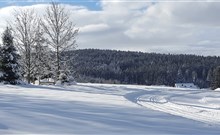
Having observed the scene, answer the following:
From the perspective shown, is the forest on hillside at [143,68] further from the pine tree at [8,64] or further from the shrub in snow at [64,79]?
the pine tree at [8,64]

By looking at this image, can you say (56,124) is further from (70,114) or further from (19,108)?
(19,108)

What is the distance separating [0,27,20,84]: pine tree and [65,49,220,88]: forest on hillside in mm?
86789

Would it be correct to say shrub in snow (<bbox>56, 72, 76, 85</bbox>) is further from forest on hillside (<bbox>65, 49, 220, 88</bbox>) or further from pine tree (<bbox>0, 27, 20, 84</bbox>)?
forest on hillside (<bbox>65, 49, 220, 88</bbox>)

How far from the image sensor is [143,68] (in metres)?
147

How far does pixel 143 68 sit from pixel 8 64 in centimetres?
11243

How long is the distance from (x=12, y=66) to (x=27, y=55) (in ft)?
32.3

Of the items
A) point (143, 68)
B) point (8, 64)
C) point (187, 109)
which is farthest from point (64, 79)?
point (143, 68)

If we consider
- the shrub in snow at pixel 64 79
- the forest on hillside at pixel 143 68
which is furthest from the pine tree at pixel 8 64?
the forest on hillside at pixel 143 68

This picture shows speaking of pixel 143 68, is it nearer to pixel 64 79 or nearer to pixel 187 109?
pixel 64 79

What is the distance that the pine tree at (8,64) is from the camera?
36.6m

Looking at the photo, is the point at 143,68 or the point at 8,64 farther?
the point at 143,68

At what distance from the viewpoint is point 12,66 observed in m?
36.6

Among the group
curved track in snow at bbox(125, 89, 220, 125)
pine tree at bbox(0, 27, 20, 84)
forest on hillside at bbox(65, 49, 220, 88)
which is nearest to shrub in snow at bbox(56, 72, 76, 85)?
pine tree at bbox(0, 27, 20, 84)

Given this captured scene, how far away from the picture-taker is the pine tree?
3659 cm
